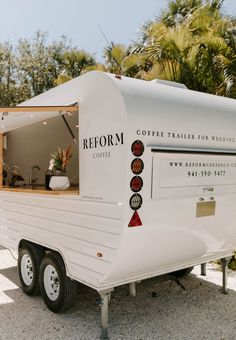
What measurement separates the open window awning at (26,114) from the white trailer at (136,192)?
0.13 feet

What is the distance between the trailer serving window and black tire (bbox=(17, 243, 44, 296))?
7.00 ft

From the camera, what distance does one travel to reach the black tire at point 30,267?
4.73 meters

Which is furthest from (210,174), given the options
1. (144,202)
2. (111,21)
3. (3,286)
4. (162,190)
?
(111,21)

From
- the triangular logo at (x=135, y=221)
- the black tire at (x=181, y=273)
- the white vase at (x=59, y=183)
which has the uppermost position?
the white vase at (x=59, y=183)

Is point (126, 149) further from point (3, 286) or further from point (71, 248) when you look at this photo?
point (3, 286)

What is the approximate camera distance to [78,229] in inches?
149

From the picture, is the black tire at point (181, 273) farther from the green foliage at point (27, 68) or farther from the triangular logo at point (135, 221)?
the green foliage at point (27, 68)

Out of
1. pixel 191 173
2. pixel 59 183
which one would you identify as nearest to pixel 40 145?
pixel 59 183

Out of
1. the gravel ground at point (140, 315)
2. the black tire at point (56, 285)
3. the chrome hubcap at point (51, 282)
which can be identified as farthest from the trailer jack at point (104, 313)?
the chrome hubcap at point (51, 282)

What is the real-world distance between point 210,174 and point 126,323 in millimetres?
1963

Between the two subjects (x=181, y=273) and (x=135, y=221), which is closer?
(x=135, y=221)

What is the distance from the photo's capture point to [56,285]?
14.3ft

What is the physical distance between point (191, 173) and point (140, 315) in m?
1.89

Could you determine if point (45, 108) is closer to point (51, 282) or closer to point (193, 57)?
point (51, 282)
